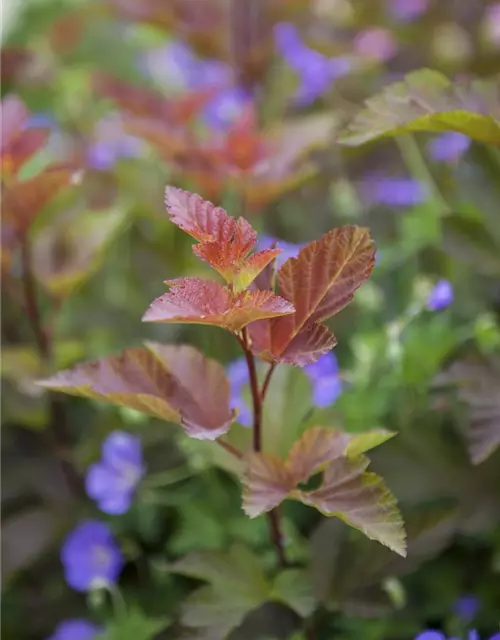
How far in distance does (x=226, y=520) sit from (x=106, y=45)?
1.53 metres

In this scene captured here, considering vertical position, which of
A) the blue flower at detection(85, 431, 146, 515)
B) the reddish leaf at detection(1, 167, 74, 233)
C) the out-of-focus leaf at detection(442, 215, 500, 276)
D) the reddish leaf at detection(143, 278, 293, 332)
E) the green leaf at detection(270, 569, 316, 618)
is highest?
the reddish leaf at detection(143, 278, 293, 332)

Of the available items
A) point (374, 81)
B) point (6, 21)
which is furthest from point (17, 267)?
point (6, 21)

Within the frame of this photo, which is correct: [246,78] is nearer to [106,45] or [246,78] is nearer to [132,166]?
[132,166]

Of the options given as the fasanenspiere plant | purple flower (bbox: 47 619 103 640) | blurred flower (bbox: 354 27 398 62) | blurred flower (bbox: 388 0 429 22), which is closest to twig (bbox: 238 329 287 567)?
the fasanenspiere plant

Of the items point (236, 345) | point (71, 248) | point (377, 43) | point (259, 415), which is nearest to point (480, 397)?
point (259, 415)

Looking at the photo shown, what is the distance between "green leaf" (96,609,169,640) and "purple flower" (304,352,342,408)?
0.28 metres

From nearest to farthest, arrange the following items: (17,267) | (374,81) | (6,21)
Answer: (17,267) → (374,81) → (6,21)

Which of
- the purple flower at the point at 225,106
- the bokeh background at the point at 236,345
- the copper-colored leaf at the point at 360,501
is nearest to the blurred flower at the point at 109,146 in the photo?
the bokeh background at the point at 236,345

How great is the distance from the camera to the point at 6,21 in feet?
6.30

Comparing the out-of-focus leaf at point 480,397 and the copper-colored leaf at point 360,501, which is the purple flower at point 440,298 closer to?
the out-of-focus leaf at point 480,397

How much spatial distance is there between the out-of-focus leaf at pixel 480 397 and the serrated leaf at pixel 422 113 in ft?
0.70

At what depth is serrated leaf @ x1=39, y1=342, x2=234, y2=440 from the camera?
0.57m

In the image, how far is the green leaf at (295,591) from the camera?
0.64 metres

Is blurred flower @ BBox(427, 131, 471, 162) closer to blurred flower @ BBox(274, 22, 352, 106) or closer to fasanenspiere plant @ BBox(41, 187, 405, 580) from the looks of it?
blurred flower @ BBox(274, 22, 352, 106)
